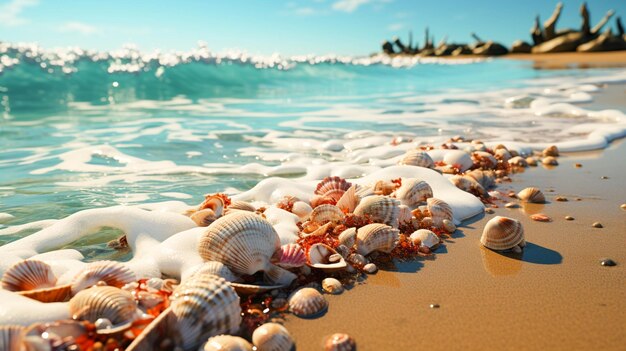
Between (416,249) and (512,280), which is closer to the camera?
(512,280)

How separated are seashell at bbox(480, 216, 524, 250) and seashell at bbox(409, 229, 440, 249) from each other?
1.10 feet

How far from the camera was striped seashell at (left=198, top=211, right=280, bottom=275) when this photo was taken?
243 centimetres

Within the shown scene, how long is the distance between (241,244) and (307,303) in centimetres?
48

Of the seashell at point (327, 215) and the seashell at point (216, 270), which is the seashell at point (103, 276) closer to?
the seashell at point (216, 270)

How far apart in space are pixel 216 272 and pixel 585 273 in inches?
80.1

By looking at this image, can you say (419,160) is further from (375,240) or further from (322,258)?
(322,258)

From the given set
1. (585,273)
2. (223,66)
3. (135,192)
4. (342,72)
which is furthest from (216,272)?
(342,72)

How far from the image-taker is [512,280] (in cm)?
252

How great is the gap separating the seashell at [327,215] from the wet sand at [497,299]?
0.60 metres

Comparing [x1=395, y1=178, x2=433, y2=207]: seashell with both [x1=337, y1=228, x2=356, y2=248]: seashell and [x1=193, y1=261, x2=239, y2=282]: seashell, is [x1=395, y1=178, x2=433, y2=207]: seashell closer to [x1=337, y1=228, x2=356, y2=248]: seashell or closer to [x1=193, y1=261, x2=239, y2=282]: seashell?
[x1=337, y1=228, x2=356, y2=248]: seashell

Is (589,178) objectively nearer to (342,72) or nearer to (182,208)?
(182,208)

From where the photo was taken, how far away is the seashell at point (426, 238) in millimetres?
3000

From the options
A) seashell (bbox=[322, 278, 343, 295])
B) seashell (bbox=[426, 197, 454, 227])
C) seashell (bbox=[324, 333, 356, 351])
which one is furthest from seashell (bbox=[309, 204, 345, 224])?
seashell (bbox=[324, 333, 356, 351])

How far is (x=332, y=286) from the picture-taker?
2.43 meters
